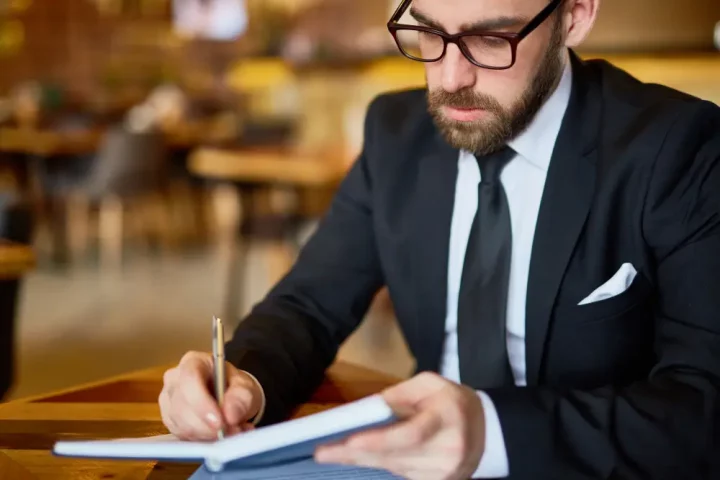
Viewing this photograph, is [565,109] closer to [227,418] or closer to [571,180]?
[571,180]

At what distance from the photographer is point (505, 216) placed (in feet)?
4.06

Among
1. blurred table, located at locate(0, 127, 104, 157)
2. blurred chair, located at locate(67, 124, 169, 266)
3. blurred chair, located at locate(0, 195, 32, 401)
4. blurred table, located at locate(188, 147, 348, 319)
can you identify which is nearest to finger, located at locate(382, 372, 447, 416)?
blurred chair, located at locate(0, 195, 32, 401)

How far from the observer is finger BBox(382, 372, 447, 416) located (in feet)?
2.63

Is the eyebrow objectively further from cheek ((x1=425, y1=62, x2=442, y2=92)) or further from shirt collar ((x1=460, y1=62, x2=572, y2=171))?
shirt collar ((x1=460, y1=62, x2=572, y2=171))

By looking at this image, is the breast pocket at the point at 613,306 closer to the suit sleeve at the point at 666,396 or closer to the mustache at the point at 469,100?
the suit sleeve at the point at 666,396

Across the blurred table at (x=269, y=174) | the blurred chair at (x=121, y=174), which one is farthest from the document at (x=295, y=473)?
the blurred chair at (x=121, y=174)

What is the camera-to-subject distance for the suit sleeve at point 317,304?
3.88 feet

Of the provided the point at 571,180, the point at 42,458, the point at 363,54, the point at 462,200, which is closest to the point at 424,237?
the point at 462,200

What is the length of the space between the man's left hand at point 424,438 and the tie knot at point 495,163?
1.62 feet

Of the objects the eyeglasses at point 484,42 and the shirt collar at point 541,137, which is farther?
the shirt collar at point 541,137

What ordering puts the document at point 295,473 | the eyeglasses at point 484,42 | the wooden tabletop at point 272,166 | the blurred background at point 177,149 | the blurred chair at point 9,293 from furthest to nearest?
the blurred background at point 177,149 < the wooden tabletop at point 272,166 < the blurred chair at point 9,293 < the eyeglasses at point 484,42 < the document at point 295,473

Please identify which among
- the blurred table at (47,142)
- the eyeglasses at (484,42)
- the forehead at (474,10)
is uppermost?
the forehead at (474,10)

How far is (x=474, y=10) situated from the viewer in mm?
1085

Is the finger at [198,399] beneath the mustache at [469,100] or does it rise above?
beneath
